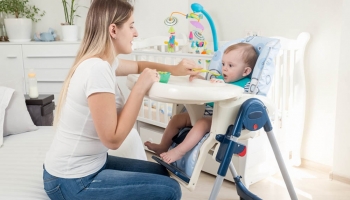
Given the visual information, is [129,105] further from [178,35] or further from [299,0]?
[178,35]

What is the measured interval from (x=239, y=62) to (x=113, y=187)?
0.79 m

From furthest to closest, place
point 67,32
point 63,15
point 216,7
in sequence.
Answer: point 63,15 < point 67,32 < point 216,7

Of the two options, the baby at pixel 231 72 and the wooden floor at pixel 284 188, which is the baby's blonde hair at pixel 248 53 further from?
the wooden floor at pixel 284 188

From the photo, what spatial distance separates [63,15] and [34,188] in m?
3.04

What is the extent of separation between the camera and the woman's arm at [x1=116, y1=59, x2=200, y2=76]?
1.59m

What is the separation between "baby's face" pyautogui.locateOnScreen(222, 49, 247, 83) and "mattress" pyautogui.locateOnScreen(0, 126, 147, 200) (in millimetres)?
602

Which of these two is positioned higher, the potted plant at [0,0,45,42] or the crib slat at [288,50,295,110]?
the potted plant at [0,0,45,42]

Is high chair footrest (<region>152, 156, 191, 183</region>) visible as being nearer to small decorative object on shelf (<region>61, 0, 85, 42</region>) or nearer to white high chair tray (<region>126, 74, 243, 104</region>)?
white high chair tray (<region>126, 74, 243, 104</region>)

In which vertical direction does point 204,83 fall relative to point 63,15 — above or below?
below

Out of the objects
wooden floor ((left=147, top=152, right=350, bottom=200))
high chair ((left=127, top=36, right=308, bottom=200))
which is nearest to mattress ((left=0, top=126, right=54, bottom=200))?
high chair ((left=127, top=36, right=308, bottom=200))

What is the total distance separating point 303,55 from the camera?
251 cm

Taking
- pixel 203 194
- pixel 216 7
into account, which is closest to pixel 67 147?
pixel 203 194

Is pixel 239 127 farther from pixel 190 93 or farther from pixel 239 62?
pixel 239 62

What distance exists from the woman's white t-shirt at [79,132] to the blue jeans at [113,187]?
1.1 inches
